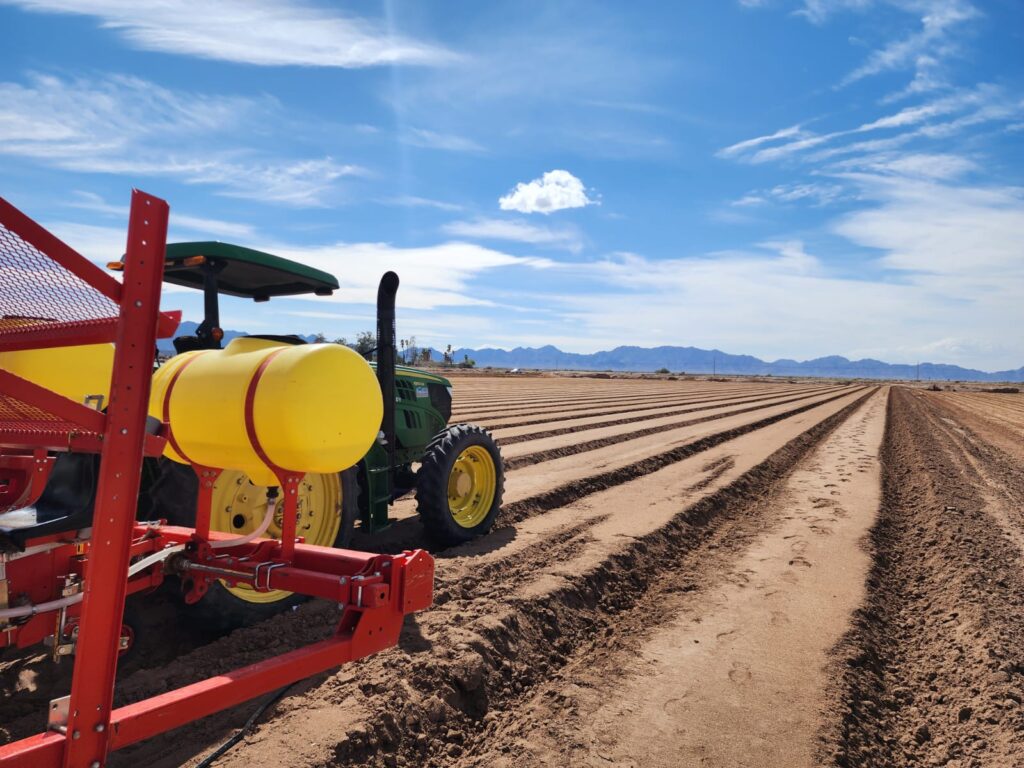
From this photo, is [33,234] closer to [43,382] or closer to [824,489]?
[43,382]

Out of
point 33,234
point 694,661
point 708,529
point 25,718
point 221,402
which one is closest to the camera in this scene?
point 33,234

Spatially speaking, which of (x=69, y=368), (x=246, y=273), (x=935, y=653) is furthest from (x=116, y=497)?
(x=935, y=653)

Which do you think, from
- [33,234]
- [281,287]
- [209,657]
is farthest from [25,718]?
[281,287]

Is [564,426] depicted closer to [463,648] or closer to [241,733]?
[463,648]

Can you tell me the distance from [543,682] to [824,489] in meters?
6.23

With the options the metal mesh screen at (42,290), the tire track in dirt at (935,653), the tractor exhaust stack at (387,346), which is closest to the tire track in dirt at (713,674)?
the tire track in dirt at (935,653)

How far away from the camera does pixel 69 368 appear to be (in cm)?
326

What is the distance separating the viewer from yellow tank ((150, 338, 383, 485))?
104 inches

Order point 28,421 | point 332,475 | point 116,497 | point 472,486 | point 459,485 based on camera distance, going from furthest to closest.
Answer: point 472,486 → point 459,485 → point 332,475 → point 28,421 → point 116,497

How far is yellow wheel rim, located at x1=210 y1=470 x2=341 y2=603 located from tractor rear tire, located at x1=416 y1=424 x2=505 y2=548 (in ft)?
2.65

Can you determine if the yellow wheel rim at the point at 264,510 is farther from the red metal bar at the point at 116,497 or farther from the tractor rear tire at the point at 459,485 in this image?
the red metal bar at the point at 116,497

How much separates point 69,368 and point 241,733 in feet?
6.20

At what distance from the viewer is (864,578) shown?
16.4ft

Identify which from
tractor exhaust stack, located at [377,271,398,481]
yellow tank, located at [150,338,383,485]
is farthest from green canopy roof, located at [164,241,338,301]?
yellow tank, located at [150,338,383,485]
